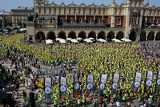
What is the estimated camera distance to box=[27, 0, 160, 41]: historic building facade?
67875 millimetres

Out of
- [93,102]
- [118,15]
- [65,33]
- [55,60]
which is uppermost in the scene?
[118,15]

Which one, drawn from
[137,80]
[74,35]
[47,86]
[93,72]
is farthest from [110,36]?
[47,86]

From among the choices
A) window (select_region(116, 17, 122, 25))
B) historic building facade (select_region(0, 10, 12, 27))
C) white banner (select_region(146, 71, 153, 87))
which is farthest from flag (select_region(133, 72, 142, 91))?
historic building facade (select_region(0, 10, 12, 27))

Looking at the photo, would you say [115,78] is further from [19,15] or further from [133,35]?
[19,15]

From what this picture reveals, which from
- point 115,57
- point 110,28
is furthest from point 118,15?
point 115,57

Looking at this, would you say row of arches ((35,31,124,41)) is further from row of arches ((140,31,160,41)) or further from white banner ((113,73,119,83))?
white banner ((113,73,119,83))

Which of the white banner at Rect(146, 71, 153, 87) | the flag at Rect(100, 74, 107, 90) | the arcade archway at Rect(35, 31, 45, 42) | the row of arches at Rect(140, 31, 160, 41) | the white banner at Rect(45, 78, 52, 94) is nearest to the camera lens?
the white banner at Rect(45, 78, 52, 94)

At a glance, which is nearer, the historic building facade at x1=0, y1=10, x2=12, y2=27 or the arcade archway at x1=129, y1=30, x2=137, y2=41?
the arcade archway at x1=129, y1=30, x2=137, y2=41

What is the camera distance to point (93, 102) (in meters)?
24.4

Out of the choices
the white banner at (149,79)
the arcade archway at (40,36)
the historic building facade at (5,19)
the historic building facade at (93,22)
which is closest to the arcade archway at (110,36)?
the historic building facade at (93,22)

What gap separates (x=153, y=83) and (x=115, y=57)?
16.7 meters

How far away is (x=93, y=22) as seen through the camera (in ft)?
256

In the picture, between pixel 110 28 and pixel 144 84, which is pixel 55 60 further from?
pixel 110 28

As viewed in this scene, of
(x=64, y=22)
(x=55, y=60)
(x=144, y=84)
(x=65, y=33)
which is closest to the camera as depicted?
(x=144, y=84)
